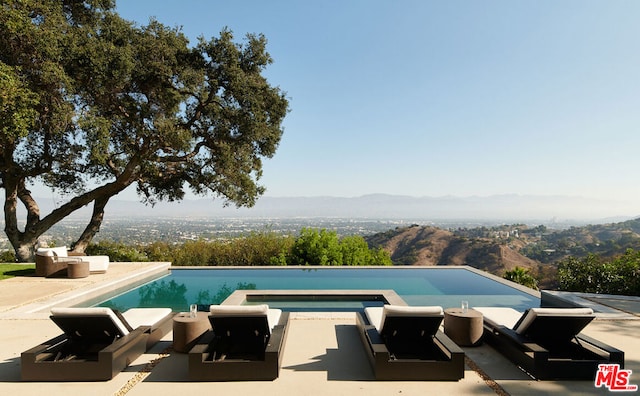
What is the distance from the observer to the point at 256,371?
11.6ft

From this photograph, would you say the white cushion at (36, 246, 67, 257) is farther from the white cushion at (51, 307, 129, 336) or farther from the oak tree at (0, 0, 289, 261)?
the white cushion at (51, 307, 129, 336)

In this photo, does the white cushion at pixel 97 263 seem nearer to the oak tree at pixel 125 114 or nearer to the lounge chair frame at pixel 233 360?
the oak tree at pixel 125 114

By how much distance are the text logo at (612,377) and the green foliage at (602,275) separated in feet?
18.6

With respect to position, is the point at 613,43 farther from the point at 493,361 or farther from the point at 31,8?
the point at 31,8

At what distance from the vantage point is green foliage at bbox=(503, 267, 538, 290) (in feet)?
31.6

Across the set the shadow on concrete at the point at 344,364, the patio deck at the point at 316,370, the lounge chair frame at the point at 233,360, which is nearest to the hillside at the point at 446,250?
the patio deck at the point at 316,370

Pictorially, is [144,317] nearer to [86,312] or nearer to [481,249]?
[86,312]

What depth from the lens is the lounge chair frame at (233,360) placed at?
3518 millimetres

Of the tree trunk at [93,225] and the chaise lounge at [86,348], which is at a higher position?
the tree trunk at [93,225]

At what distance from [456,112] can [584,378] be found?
2489 cm

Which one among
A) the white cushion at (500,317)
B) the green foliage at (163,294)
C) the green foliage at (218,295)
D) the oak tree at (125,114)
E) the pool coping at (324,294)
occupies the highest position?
the oak tree at (125,114)

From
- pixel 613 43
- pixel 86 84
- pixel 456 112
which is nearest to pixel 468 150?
pixel 456 112

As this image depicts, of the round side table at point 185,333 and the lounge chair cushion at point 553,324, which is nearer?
the lounge chair cushion at point 553,324

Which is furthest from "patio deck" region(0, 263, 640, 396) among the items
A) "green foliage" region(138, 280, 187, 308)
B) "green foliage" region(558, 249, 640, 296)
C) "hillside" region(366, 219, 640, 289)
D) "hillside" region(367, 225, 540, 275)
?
"hillside" region(366, 219, 640, 289)
